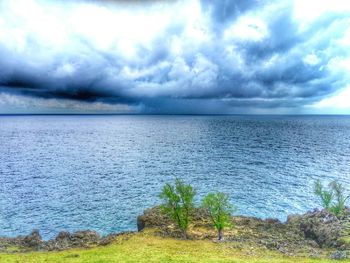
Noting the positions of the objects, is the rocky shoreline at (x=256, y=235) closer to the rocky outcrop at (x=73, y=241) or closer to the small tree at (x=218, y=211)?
the rocky outcrop at (x=73, y=241)

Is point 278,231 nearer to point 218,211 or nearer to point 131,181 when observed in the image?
point 218,211

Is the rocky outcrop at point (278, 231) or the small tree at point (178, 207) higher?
the small tree at point (178, 207)

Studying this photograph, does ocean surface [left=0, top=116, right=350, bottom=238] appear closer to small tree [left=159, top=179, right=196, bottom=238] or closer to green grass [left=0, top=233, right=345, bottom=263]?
small tree [left=159, top=179, right=196, bottom=238]

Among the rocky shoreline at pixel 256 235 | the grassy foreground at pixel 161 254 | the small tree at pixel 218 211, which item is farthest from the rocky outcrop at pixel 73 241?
the small tree at pixel 218 211

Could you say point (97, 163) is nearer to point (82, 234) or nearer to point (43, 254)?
point (82, 234)

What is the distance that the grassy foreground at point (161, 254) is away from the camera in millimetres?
42344

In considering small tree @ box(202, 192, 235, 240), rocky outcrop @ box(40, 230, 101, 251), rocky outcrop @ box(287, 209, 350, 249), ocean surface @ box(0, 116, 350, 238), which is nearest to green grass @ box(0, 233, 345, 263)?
rocky outcrop @ box(40, 230, 101, 251)

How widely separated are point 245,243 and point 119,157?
10259 centimetres

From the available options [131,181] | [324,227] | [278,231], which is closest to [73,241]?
[278,231]

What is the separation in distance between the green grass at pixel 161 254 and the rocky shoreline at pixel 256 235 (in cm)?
275

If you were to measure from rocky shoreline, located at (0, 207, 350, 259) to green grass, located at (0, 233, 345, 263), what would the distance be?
2754 millimetres

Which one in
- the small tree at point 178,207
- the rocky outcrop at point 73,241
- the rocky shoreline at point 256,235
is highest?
the small tree at point 178,207

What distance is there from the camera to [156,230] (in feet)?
196

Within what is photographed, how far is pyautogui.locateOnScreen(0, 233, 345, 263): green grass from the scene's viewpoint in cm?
4222
